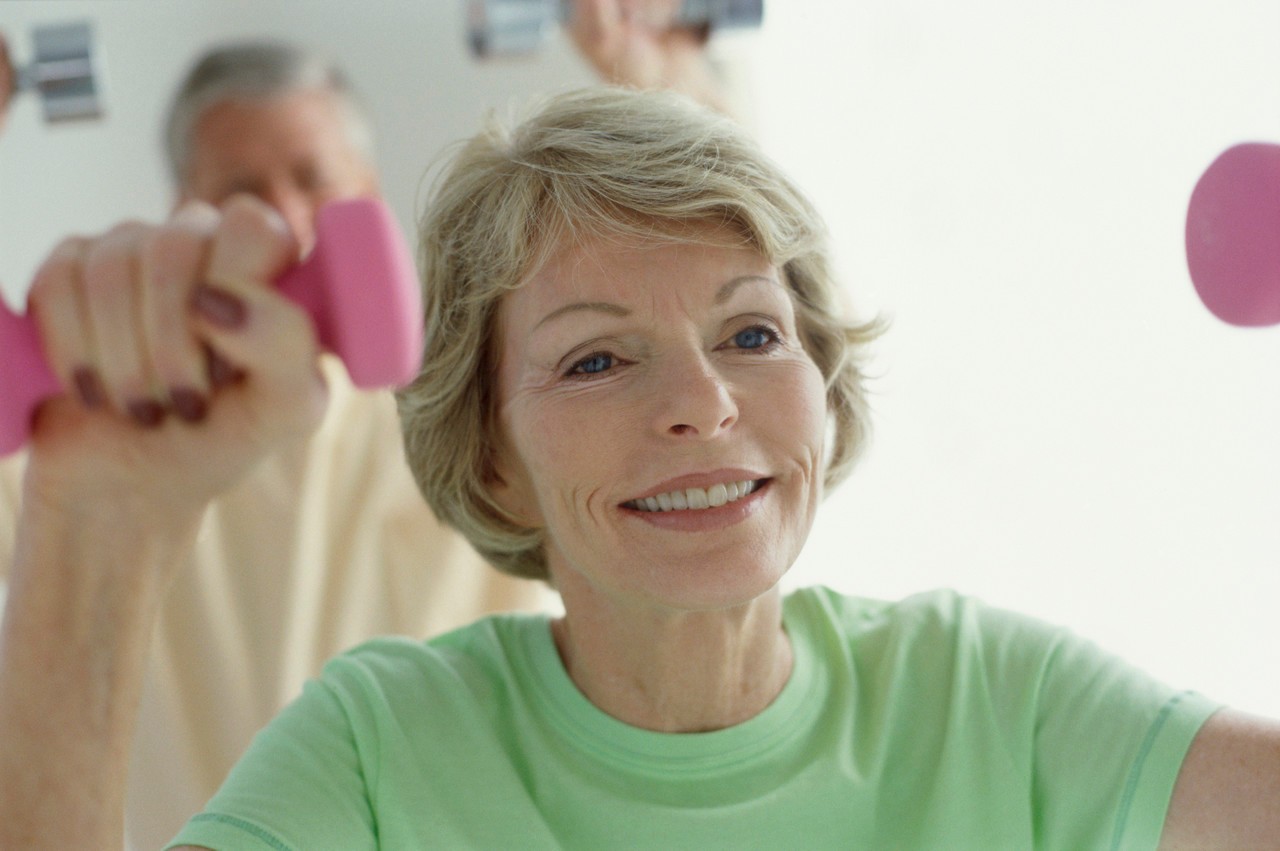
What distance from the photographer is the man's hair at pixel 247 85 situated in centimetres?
219

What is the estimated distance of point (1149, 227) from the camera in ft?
6.11

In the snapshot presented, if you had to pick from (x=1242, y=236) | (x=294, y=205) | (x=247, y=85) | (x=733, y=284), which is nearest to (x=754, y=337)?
(x=733, y=284)

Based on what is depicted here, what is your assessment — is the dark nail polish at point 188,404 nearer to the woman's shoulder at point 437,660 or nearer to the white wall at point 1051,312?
the woman's shoulder at point 437,660

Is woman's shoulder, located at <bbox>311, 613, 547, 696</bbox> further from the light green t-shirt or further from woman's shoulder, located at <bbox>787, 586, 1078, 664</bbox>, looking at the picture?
woman's shoulder, located at <bbox>787, 586, 1078, 664</bbox>

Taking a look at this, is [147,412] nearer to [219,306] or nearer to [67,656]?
[219,306]

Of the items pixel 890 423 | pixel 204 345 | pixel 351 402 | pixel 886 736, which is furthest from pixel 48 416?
pixel 890 423

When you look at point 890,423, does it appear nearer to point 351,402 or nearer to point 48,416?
point 351,402

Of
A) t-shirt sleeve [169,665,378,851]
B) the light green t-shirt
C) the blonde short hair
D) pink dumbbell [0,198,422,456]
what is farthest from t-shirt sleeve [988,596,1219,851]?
pink dumbbell [0,198,422,456]

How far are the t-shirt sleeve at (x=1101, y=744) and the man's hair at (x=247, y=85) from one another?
1503 mm

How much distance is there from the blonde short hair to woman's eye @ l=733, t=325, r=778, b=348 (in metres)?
0.07

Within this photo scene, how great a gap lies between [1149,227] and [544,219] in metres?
1.02

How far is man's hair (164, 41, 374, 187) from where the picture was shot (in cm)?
219

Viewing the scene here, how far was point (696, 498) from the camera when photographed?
1.12 metres

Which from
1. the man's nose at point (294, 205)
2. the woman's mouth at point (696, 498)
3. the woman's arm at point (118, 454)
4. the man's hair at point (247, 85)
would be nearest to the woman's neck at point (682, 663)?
the woman's mouth at point (696, 498)
